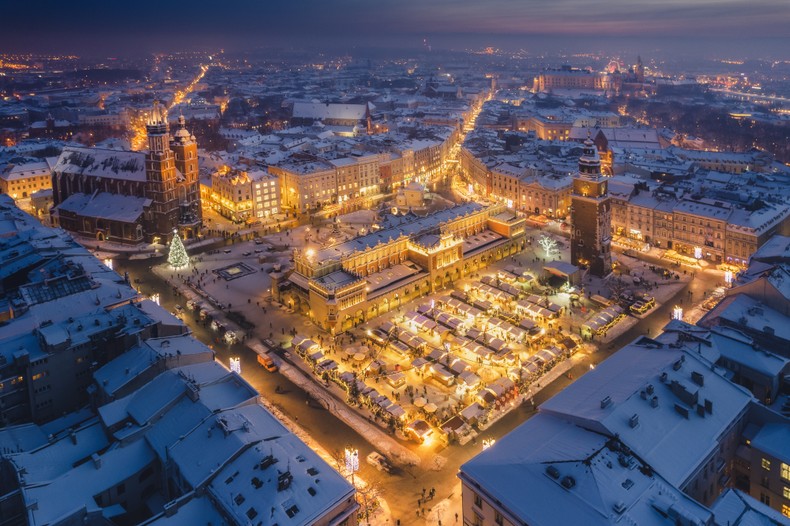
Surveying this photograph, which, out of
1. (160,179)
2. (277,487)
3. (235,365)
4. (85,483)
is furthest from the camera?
(160,179)

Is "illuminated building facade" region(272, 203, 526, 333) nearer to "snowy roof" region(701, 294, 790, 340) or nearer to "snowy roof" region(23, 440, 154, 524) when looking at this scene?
"snowy roof" region(23, 440, 154, 524)

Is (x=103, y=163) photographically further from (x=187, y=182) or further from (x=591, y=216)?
(x=591, y=216)

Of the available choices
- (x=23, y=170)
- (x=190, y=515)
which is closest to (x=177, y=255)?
(x=23, y=170)

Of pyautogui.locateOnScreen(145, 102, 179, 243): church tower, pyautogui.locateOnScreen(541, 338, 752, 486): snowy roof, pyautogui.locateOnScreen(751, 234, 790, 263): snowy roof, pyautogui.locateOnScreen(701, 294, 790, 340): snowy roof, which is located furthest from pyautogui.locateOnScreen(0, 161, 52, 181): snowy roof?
pyautogui.locateOnScreen(751, 234, 790, 263): snowy roof

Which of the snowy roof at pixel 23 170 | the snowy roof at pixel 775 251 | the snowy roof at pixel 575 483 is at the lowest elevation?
the snowy roof at pixel 575 483

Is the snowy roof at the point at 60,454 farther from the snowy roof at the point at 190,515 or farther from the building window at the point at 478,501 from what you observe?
the building window at the point at 478,501

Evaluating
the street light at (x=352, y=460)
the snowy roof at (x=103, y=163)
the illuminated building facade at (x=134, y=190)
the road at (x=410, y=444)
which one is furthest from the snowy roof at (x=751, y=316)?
the snowy roof at (x=103, y=163)
